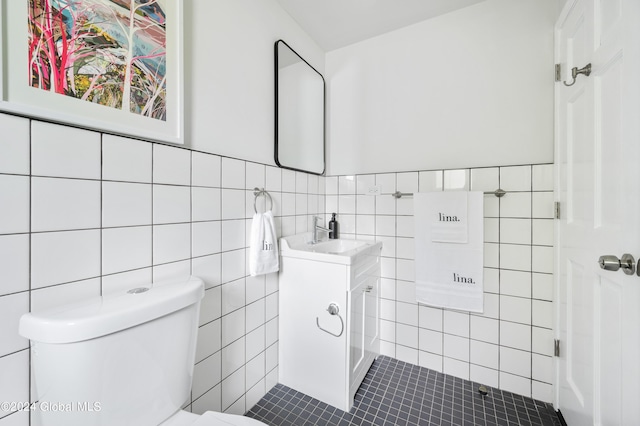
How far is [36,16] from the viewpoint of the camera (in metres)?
0.67

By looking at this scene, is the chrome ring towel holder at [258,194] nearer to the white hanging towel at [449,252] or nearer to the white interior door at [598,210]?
the white hanging towel at [449,252]

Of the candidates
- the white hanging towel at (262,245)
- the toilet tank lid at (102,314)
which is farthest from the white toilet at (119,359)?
the white hanging towel at (262,245)

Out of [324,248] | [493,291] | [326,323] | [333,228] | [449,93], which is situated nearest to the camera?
[326,323]

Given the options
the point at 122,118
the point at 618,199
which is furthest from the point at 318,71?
the point at 618,199

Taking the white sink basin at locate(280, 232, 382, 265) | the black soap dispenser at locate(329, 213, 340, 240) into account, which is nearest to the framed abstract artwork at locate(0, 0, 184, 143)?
the white sink basin at locate(280, 232, 382, 265)

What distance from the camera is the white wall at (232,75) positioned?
1.08 m

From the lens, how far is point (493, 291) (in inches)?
58.0

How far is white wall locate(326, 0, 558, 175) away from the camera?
1.38 metres

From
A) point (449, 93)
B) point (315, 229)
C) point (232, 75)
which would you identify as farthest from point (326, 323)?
point (449, 93)

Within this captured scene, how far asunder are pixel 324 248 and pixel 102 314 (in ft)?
4.13

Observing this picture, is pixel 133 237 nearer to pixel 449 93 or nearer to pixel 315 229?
pixel 315 229

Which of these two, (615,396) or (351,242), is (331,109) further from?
(615,396)

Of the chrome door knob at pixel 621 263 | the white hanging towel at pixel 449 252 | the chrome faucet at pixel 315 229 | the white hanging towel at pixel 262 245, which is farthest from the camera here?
the chrome faucet at pixel 315 229

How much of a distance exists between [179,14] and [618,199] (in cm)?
168
